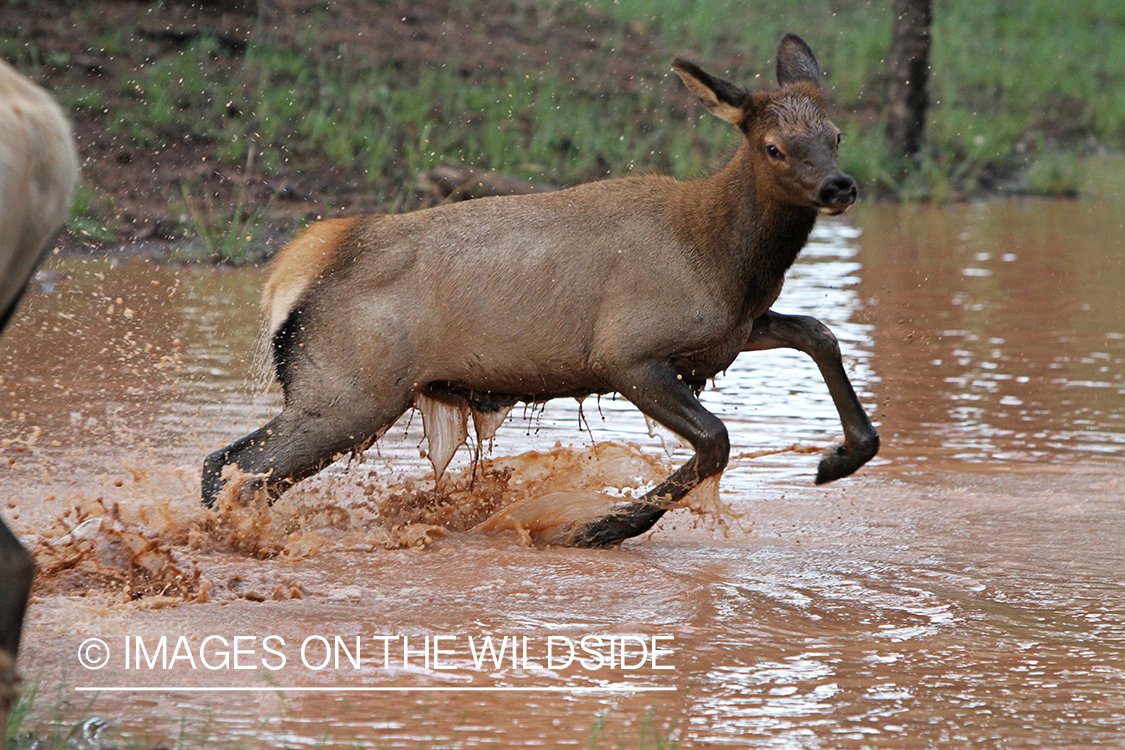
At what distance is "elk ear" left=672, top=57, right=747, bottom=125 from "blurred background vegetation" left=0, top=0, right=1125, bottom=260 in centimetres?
605

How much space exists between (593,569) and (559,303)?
1.03m

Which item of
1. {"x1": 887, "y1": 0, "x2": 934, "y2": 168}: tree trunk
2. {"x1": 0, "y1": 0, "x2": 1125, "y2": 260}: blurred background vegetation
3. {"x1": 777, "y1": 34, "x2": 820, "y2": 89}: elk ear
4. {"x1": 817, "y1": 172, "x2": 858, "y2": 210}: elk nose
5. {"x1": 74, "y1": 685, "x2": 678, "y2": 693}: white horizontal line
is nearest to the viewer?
{"x1": 74, "y1": 685, "x2": 678, "y2": 693}: white horizontal line

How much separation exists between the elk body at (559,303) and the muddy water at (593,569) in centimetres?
42

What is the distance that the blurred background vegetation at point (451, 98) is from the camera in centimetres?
1309

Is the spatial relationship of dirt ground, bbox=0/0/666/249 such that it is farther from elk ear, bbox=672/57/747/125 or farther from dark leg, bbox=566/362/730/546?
dark leg, bbox=566/362/730/546

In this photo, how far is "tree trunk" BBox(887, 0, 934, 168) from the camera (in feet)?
53.5

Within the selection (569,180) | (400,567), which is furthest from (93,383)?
(569,180)

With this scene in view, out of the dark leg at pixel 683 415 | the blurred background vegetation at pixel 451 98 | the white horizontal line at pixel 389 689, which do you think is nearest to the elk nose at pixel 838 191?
the dark leg at pixel 683 415

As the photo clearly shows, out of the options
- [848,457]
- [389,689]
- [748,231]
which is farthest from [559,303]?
[389,689]

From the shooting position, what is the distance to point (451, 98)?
52.2ft

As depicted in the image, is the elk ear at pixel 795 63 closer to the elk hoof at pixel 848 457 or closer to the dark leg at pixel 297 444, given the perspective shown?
the elk hoof at pixel 848 457

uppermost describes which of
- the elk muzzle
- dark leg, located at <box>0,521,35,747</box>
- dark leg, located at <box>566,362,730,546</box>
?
the elk muzzle

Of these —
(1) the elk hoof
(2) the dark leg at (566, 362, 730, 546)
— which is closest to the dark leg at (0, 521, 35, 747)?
(2) the dark leg at (566, 362, 730, 546)

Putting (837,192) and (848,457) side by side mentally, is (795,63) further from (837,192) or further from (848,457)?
(848,457)
